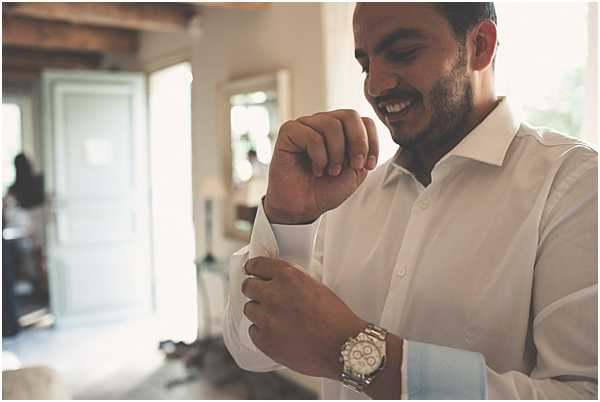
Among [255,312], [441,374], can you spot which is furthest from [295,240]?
[441,374]

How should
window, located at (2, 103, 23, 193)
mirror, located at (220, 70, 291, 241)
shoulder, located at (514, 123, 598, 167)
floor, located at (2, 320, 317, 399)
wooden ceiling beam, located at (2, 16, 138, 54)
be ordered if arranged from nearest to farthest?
1. shoulder, located at (514, 123, 598, 167)
2. mirror, located at (220, 70, 291, 241)
3. floor, located at (2, 320, 317, 399)
4. wooden ceiling beam, located at (2, 16, 138, 54)
5. window, located at (2, 103, 23, 193)

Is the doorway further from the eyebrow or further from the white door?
the eyebrow

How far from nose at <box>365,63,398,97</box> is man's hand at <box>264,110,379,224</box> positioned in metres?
0.08

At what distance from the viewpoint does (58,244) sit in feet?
13.5

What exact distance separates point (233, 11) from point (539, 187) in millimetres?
2553

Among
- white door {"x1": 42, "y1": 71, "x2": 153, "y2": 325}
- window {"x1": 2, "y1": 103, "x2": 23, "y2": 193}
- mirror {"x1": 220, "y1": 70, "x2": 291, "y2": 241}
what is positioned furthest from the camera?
window {"x1": 2, "y1": 103, "x2": 23, "y2": 193}

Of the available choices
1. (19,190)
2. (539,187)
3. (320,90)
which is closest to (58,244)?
(19,190)

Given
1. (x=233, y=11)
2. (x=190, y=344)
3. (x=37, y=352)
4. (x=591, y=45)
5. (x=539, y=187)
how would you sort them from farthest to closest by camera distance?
1. (x=37, y=352)
2. (x=190, y=344)
3. (x=233, y=11)
4. (x=591, y=45)
5. (x=539, y=187)

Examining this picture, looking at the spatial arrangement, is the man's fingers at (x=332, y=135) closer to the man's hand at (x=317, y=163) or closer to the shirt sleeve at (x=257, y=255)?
the man's hand at (x=317, y=163)

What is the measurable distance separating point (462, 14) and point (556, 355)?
391mm

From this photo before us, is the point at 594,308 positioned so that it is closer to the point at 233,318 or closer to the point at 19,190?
the point at 233,318

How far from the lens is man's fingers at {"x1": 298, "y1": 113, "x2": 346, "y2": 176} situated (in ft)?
1.81

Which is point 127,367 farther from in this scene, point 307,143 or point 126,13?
point 307,143

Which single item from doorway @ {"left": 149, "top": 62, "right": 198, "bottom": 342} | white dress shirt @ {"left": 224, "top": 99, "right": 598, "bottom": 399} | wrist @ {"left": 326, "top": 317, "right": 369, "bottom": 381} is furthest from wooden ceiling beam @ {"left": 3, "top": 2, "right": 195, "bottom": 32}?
wrist @ {"left": 326, "top": 317, "right": 369, "bottom": 381}
